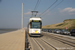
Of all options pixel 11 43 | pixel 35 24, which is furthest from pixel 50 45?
pixel 35 24

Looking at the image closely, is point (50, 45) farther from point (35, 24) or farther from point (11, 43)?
point (35, 24)

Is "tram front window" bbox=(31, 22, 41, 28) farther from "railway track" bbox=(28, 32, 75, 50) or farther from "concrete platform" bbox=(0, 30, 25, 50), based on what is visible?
"railway track" bbox=(28, 32, 75, 50)

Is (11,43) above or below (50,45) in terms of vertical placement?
above

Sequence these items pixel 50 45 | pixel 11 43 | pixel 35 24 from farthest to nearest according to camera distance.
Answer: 1. pixel 35 24
2. pixel 11 43
3. pixel 50 45

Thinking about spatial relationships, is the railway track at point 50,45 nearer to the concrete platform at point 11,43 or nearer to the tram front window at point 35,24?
the concrete platform at point 11,43

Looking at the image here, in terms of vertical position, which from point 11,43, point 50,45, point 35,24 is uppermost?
point 35,24

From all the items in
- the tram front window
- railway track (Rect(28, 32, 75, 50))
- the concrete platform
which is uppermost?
the tram front window

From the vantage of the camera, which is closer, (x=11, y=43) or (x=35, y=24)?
(x=11, y=43)

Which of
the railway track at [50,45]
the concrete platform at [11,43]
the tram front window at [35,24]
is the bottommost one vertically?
the railway track at [50,45]

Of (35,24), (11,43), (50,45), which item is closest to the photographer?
(50,45)

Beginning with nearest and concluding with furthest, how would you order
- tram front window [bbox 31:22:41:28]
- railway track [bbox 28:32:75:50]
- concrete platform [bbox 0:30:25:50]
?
concrete platform [bbox 0:30:25:50] → railway track [bbox 28:32:75:50] → tram front window [bbox 31:22:41:28]

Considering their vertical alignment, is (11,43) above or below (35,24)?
below

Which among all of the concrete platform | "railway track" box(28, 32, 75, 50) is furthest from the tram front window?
"railway track" box(28, 32, 75, 50)

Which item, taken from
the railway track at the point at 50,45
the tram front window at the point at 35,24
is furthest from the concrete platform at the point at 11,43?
the tram front window at the point at 35,24
